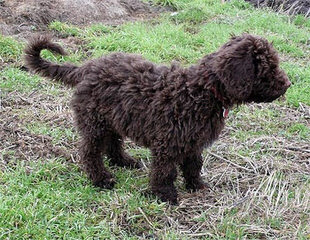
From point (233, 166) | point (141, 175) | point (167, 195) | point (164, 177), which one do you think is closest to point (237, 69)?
point (164, 177)

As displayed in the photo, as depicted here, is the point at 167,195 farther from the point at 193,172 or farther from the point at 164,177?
the point at 193,172

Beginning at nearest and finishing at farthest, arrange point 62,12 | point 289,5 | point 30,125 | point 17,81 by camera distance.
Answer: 1. point 30,125
2. point 17,81
3. point 62,12
4. point 289,5

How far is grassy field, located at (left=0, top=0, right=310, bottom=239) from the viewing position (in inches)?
146

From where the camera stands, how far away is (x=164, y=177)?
3963mm

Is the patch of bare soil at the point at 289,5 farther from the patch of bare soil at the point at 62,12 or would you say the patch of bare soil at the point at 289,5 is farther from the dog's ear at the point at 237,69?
the dog's ear at the point at 237,69

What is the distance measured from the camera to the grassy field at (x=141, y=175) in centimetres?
372

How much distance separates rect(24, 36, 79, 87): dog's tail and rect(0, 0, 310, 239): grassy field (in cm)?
81

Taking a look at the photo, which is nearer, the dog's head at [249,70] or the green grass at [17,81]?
Result: the dog's head at [249,70]

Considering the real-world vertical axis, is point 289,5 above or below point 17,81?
above

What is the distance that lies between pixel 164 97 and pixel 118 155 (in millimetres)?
1024

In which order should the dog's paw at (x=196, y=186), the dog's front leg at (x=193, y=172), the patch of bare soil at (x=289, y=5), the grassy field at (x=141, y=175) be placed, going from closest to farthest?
the grassy field at (x=141, y=175)
the dog's front leg at (x=193, y=172)
the dog's paw at (x=196, y=186)
the patch of bare soil at (x=289, y=5)

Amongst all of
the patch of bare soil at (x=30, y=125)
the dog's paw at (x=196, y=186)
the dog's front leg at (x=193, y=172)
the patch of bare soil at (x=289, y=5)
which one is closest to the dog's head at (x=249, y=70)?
the dog's front leg at (x=193, y=172)

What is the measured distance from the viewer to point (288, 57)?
716 cm

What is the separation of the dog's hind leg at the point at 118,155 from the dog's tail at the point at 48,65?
0.68m
